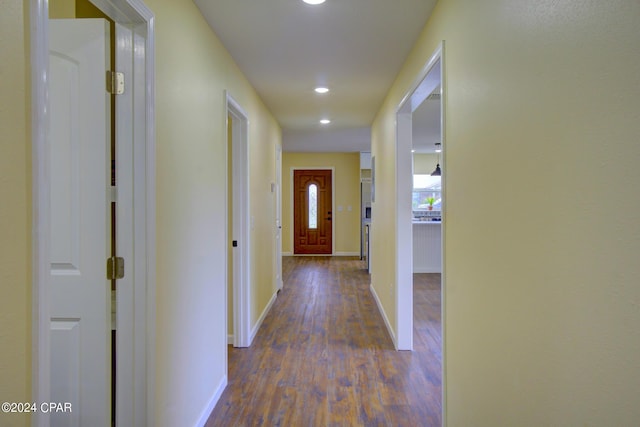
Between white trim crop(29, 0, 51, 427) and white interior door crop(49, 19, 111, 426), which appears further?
white interior door crop(49, 19, 111, 426)

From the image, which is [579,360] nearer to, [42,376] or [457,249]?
[457,249]

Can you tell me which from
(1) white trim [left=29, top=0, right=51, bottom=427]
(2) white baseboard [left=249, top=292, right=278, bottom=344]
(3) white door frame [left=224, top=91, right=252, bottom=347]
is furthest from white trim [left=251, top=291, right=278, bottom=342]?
(1) white trim [left=29, top=0, right=51, bottom=427]

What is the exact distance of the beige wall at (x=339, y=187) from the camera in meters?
9.64

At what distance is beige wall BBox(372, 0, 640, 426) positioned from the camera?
30.5 inches

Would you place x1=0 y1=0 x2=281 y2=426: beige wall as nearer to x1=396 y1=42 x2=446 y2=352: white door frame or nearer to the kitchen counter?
x1=396 y1=42 x2=446 y2=352: white door frame

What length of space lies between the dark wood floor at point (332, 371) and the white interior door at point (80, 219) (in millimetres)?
984

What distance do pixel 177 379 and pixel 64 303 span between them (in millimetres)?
Answer: 668

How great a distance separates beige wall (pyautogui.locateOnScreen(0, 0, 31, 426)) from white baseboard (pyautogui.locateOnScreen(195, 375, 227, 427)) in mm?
1494

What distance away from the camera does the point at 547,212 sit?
103 centimetres

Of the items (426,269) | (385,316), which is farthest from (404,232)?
(426,269)

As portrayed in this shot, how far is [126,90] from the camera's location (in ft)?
5.24

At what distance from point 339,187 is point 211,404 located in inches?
297

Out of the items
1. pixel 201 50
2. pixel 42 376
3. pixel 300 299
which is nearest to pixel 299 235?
pixel 300 299

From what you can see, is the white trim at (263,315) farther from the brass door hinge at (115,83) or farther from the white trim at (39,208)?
the white trim at (39,208)
